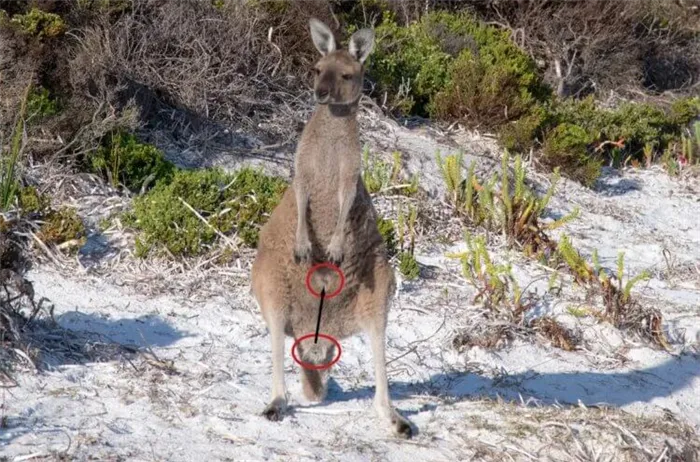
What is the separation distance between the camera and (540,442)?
17.0 ft

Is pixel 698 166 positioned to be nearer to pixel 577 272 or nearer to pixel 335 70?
pixel 577 272

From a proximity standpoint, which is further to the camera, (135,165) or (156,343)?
(135,165)

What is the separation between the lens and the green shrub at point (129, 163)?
830 cm

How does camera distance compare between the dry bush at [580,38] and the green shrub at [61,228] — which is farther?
the dry bush at [580,38]

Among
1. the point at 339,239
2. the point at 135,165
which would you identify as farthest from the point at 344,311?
the point at 135,165

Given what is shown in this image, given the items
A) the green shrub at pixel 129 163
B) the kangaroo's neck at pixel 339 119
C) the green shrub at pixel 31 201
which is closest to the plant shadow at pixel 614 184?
the green shrub at pixel 129 163

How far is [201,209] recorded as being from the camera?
7.80m

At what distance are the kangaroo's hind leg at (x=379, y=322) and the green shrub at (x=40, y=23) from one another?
504 centimetres

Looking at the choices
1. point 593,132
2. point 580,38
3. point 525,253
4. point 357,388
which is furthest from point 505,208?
point 580,38

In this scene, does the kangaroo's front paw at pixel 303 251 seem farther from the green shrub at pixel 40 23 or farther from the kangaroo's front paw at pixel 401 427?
the green shrub at pixel 40 23

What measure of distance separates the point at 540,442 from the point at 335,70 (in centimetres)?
196

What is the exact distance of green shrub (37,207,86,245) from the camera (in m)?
7.21

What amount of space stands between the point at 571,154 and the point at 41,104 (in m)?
4.97

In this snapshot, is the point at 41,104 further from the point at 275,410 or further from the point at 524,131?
the point at 524,131
